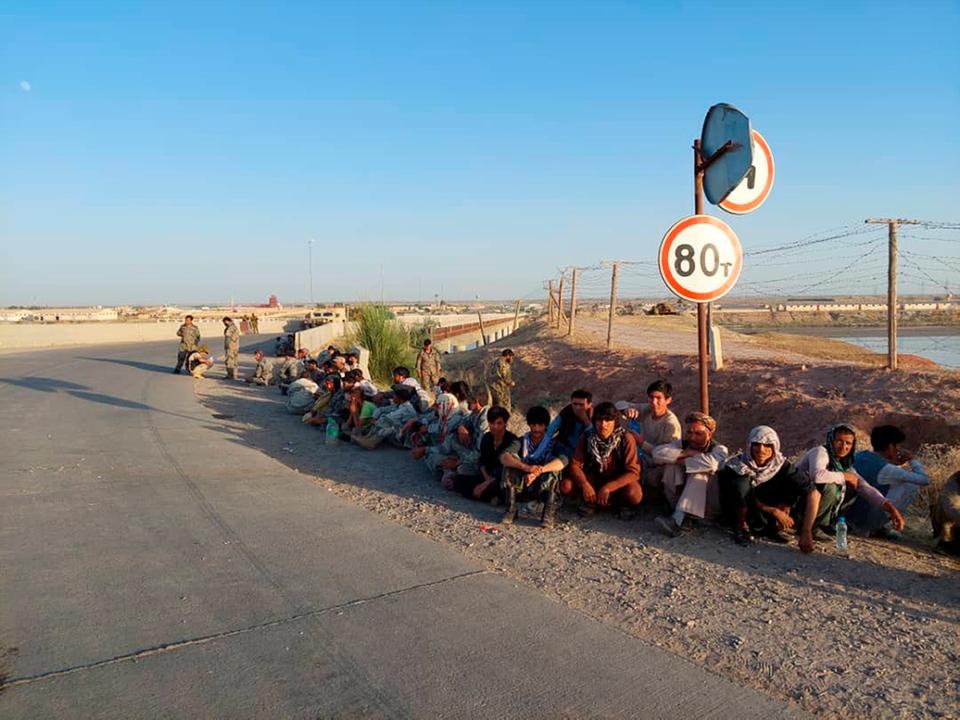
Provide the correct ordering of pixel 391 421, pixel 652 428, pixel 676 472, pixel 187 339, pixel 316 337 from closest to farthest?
pixel 676 472, pixel 652 428, pixel 391 421, pixel 187 339, pixel 316 337

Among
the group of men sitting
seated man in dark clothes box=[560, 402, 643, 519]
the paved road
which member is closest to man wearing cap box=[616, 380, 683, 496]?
the group of men sitting

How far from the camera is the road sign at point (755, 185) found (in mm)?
6145

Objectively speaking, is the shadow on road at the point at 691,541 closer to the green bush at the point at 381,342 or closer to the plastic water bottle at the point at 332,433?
the plastic water bottle at the point at 332,433

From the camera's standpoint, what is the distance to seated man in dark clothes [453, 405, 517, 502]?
7.10 meters

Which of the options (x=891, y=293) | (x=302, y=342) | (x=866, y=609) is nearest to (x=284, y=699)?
(x=866, y=609)

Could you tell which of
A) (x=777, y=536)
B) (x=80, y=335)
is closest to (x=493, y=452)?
(x=777, y=536)

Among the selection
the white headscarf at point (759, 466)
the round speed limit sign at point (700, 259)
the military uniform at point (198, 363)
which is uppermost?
the round speed limit sign at point (700, 259)

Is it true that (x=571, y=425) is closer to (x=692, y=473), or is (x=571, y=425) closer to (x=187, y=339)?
(x=692, y=473)

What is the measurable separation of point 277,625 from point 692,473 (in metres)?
3.54

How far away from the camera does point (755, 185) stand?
6215mm

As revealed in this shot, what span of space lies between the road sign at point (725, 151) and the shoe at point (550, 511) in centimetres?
295

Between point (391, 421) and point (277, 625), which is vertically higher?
point (391, 421)

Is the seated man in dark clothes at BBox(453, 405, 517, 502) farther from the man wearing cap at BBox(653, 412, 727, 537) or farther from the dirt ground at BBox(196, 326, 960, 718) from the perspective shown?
the man wearing cap at BBox(653, 412, 727, 537)

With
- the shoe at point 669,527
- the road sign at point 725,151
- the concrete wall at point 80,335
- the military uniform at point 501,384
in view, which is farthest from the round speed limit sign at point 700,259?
the concrete wall at point 80,335
